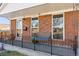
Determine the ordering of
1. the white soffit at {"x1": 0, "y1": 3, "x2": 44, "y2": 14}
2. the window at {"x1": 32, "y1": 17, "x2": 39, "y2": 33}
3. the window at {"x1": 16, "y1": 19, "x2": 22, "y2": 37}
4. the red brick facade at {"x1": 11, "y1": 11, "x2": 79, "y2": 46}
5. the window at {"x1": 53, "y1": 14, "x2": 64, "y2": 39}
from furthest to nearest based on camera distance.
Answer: the window at {"x1": 16, "y1": 19, "x2": 22, "y2": 37} < the window at {"x1": 32, "y1": 17, "x2": 39, "y2": 33} < the window at {"x1": 53, "y1": 14, "x2": 64, "y2": 39} < the white soffit at {"x1": 0, "y1": 3, "x2": 44, "y2": 14} < the red brick facade at {"x1": 11, "y1": 11, "x2": 79, "y2": 46}

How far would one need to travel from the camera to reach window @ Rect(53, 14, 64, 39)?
7.30 meters

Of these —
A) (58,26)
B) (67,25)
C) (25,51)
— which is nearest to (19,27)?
(58,26)

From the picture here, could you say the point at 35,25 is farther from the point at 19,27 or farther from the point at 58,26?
the point at 58,26

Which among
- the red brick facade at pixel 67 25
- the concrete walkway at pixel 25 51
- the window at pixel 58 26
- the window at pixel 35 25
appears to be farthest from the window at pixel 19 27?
the window at pixel 58 26

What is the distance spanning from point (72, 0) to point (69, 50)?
5.01ft

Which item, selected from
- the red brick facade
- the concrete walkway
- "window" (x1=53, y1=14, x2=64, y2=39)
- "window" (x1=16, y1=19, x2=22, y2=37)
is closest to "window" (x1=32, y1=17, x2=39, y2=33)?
the red brick facade

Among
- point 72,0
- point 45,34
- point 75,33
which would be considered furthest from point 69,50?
point 45,34

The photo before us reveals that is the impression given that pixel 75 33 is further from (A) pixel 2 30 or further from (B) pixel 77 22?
(A) pixel 2 30

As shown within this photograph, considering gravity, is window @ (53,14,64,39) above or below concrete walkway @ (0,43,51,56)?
above

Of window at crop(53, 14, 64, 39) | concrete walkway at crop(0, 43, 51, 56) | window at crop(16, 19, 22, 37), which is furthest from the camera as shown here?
window at crop(16, 19, 22, 37)

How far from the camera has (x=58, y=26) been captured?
7.44 meters

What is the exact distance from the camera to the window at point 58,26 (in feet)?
23.9

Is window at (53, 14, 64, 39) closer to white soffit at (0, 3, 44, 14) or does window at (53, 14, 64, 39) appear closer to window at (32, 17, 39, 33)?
window at (32, 17, 39, 33)

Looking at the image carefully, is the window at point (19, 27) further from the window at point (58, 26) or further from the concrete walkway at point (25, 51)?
the window at point (58, 26)
